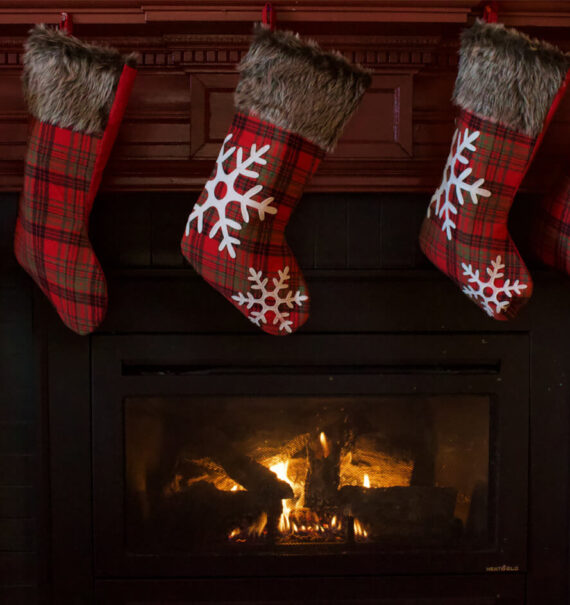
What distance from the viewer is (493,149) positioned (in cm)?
110

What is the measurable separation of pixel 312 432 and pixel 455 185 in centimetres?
64

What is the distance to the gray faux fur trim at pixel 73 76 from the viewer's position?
1.09 metres

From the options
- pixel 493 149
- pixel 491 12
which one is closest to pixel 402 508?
pixel 493 149

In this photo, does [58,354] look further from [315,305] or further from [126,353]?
[315,305]

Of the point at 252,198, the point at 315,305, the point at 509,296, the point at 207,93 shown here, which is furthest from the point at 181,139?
the point at 509,296

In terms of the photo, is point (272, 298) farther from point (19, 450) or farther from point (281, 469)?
point (19, 450)

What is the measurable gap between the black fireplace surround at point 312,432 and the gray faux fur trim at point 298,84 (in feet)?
0.88

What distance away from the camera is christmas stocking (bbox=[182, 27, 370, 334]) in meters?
1.06

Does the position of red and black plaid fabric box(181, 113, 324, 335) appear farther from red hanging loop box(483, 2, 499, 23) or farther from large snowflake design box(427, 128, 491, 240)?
red hanging loop box(483, 2, 499, 23)

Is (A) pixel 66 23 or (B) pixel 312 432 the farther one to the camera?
(B) pixel 312 432

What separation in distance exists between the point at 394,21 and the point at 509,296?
22.4 inches

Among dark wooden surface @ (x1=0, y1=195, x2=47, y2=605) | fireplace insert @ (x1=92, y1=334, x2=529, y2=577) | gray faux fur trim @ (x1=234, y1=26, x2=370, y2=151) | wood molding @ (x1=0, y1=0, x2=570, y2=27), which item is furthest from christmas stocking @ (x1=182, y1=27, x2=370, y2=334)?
dark wooden surface @ (x1=0, y1=195, x2=47, y2=605)

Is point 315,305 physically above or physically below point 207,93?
below

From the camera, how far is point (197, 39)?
1194 millimetres
